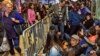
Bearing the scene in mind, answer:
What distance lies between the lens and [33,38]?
1268 cm

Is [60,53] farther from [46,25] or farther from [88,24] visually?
[88,24]

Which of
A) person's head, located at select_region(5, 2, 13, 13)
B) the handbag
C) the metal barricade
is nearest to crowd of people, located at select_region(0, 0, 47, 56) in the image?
person's head, located at select_region(5, 2, 13, 13)

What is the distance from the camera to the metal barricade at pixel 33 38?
11492 millimetres

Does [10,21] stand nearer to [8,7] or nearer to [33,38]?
[8,7]

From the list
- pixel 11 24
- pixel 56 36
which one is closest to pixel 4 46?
pixel 11 24

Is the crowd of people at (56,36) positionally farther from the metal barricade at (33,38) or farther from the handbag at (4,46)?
the metal barricade at (33,38)

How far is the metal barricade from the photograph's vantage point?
11492 millimetres

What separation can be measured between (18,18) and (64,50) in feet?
8.95

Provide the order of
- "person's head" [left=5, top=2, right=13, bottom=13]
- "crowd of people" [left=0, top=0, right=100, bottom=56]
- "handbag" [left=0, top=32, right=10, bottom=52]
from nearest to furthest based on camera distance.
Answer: "crowd of people" [left=0, top=0, right=100, bottom=56], "person's head" [left=5, top=2, right=13, bottom=13], "handbag" [left=0, top=32, right=10, bottom=52]

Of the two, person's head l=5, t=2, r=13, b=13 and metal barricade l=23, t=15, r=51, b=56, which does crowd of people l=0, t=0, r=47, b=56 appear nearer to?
person's head l=5, t=2, r=13, b=13

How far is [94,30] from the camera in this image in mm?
12438

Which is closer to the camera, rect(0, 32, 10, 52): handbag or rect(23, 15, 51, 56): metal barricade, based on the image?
rect(23, 15, 51, 56): metal barricade

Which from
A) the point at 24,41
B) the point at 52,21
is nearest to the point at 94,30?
the point at 24,41

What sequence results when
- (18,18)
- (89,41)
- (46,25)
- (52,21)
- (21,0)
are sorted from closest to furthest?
(89,41), (18,18), (46,25), (52,21), (21,0)
